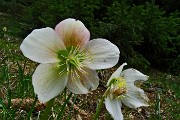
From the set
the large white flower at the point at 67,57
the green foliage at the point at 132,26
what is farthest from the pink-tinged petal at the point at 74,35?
the green foliage at the point at 132,26

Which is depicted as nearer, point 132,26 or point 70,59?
point 70,59

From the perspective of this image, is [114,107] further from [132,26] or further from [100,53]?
[132,26]

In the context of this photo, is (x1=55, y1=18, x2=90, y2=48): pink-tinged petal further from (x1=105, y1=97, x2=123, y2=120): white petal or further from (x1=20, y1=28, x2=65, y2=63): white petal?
(x1=105, y1=97, x2=123, y2=120): white petal

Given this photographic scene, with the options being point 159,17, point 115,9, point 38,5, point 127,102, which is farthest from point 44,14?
point 127,102

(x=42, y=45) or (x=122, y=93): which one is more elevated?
(x=42, y=45)

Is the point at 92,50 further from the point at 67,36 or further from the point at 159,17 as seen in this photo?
the point at 159,17

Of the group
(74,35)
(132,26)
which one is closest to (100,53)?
(74,35)

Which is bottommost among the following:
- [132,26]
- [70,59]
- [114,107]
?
[132,26]
